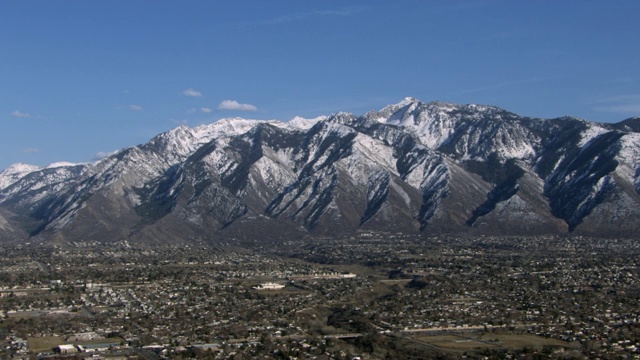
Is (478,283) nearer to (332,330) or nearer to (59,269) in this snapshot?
(332,330)

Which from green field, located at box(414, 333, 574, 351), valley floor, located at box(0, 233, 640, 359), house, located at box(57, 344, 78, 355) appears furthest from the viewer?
green field, located at box(414, 333, 574, 351)

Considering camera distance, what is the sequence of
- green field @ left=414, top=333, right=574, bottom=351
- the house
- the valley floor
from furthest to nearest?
1. green field @ left=414, top=333, right=574, bottom=351
2. the valley floor
3. the house

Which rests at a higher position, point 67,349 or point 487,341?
point 67,349

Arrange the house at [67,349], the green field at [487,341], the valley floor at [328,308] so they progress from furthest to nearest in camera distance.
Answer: the green field at [487,341] → the valley floor at [328,308] → the house at [67,349]

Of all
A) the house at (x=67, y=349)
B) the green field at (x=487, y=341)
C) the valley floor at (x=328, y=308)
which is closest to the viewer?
the house at (x=67, y=349)

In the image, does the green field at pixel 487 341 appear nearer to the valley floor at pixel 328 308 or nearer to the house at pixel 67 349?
the valley floor at pixel 328 308

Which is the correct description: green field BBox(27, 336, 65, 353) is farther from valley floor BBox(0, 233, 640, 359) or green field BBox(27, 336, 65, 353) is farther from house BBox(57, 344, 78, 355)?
house BBox(57, 344, 78, 355)

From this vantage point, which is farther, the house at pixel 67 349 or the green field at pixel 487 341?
the green field at pixel 487 341

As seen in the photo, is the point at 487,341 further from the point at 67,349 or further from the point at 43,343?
the point at 43,343

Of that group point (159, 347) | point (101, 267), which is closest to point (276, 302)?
point (159, 347)

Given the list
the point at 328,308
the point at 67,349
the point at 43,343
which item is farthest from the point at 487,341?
the point at 43,343

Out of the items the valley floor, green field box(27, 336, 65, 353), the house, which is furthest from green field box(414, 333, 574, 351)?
green field box(27, 336, 65, 353)

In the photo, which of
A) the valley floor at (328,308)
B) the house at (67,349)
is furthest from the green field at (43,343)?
the house at (67,349)
